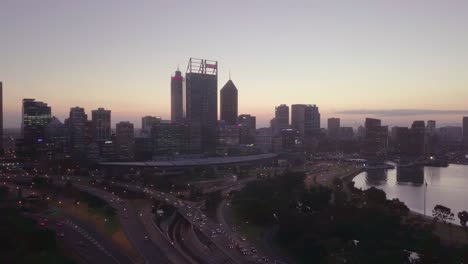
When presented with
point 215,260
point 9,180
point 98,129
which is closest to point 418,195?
point 215,260

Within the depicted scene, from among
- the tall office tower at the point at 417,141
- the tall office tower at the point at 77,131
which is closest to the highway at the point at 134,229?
the tall office tower at the point at 77,131

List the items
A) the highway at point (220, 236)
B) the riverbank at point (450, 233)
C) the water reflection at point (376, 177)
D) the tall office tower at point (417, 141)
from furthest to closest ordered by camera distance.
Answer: the tall office tower at point (417, 141), the water reflection at point (376, 177), the riverbank at point (450, 233), the highway at point (220, 236)

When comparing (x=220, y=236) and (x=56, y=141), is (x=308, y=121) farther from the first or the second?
(x=220, y=236)

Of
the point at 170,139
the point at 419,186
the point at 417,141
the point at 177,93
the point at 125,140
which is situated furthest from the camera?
the point at 177,93

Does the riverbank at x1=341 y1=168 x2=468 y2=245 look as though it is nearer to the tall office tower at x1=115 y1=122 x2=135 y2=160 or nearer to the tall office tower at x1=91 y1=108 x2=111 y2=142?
the tall office tower at x1=115 y1=122 x2=135 y2=160

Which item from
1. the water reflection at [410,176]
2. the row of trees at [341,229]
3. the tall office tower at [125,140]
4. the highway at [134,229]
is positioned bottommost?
the water reflection at [410,176]

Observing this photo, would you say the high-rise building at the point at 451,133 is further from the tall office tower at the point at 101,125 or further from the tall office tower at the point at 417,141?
the tall office tower at the point at 101,125

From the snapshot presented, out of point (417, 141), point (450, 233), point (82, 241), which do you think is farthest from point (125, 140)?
point (417, 141)

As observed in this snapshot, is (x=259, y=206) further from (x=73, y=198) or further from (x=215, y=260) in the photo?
(x=73, y=198)
